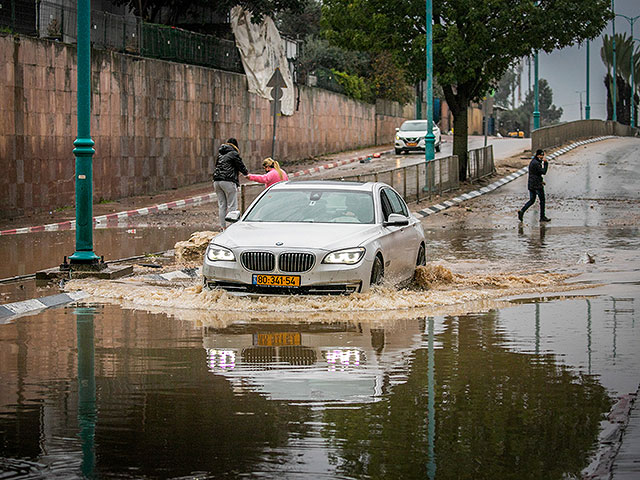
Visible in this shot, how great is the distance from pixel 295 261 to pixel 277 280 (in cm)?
28

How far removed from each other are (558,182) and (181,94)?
14352 millimetres

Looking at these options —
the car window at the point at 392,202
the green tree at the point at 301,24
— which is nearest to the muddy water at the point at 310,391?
the car window at the point at 392,202

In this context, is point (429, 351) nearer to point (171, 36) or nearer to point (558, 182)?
point (171, 36)

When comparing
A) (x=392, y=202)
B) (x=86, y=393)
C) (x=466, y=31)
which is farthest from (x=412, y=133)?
(x=86, y=393)

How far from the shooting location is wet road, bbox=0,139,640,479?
19.3ft

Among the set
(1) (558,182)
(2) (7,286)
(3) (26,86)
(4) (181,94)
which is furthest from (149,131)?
(2) (7,286)

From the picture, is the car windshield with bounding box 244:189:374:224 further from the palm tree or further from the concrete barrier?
the palm tree

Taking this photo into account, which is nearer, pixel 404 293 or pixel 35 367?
pixel 35 367

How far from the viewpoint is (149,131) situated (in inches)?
1335

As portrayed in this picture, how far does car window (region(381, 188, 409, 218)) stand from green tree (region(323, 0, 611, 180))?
76.3ft

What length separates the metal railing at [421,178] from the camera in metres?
30.1

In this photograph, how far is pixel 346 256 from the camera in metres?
12.1

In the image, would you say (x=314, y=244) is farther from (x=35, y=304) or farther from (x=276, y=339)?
(x=35, y=304)

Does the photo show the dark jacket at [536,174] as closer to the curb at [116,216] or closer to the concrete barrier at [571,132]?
the curb at [116,216]
